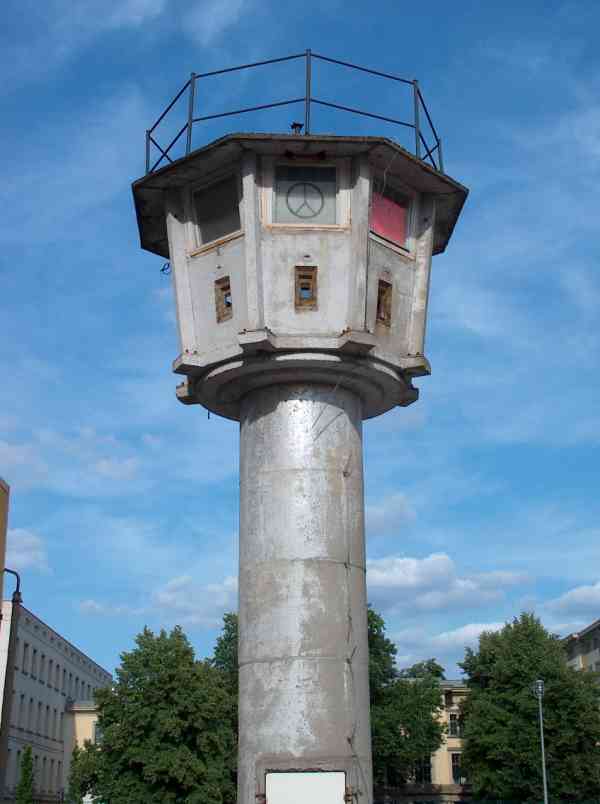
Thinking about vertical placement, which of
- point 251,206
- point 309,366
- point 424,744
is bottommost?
point 424,744

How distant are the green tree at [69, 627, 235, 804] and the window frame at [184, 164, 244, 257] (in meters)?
30.3

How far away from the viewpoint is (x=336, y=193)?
17.9 metres

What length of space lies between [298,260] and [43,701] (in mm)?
66109

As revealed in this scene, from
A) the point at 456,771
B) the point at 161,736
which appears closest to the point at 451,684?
the point at 456,771

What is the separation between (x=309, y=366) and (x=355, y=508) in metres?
2.54

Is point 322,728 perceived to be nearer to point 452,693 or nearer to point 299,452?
point 299,452

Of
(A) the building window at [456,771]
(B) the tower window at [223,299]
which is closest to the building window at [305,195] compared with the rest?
(B) the tower window at [223,299]

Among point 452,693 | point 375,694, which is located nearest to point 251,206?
point 375,694

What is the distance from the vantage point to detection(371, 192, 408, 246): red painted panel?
1827 cm

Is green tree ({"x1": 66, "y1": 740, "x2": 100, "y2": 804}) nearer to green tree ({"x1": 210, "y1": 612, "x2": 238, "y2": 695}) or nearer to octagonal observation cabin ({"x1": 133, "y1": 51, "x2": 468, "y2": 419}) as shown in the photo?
green tree ({"x1": 210, "y1": 612, "x2": 238, "y2": 695})

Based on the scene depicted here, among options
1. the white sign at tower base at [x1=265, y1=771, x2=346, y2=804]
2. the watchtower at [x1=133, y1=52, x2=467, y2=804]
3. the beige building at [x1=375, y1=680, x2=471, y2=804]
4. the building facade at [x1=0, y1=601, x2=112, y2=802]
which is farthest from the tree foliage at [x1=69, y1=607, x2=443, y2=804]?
the beige building at [x1=375, y1=680, x2=471, y2=804]

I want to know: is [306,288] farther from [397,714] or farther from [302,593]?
[397,714]

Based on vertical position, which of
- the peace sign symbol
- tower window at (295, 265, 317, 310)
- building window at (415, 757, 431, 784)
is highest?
the peace sign symbol

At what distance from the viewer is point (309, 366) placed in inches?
677
